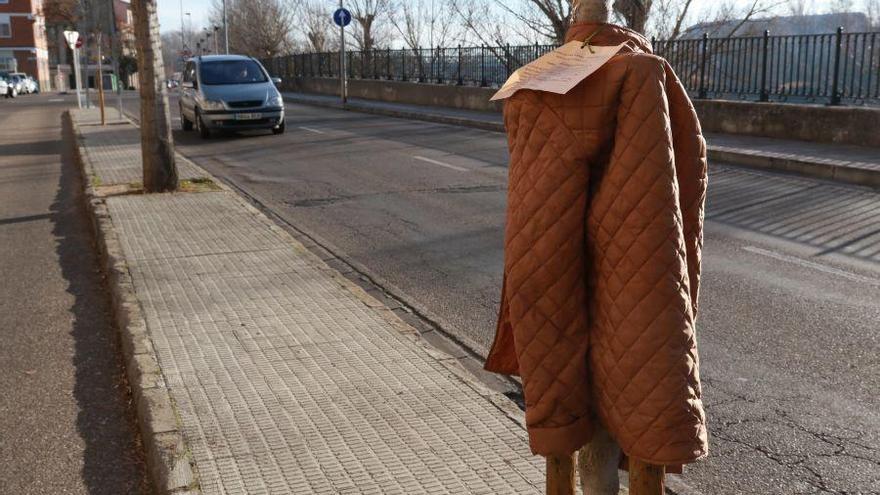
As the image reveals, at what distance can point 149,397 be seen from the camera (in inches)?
178

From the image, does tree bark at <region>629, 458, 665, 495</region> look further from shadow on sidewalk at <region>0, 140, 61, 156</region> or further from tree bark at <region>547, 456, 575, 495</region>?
shadow on sidewalk at <region>0, 140, 61, 156</region>

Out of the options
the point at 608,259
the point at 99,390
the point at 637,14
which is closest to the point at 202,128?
the point at 637,14

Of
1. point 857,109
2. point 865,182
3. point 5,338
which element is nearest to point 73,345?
point 5,338

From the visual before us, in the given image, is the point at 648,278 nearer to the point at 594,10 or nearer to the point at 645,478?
the point at 645,478

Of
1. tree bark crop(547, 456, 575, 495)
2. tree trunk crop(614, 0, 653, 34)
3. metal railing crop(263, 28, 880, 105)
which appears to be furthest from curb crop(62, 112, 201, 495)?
tree trunk crop(614, 0, 653, 34)

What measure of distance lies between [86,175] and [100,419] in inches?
389

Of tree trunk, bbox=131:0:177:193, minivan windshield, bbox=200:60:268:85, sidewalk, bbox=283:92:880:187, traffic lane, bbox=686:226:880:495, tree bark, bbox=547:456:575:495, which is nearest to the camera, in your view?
tree bark, bbox=547:456:575:495

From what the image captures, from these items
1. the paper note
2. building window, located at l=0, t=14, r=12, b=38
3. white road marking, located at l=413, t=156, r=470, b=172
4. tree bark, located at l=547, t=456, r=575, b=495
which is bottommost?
white road marking, located at l=413, t=156, r=470, b=172

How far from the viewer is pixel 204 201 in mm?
11008

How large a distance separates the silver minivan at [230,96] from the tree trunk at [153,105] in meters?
9.47

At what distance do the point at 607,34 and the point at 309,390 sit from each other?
2.76 metres

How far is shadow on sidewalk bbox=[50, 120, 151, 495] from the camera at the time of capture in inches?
162

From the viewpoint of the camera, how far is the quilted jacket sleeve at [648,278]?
Answer: 2277 millimetres

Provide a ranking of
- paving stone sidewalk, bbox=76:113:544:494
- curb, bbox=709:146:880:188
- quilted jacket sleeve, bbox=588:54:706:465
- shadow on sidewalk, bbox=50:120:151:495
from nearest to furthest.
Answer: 1. quilted jacket sleeve, bbox=588:54:706:465
2. paving stone sidewalk, bbox=76:113:544:494
3. shadow on sidewalk, bbox=50:120:151:495
4. curb, bbox=709:146:880:188
